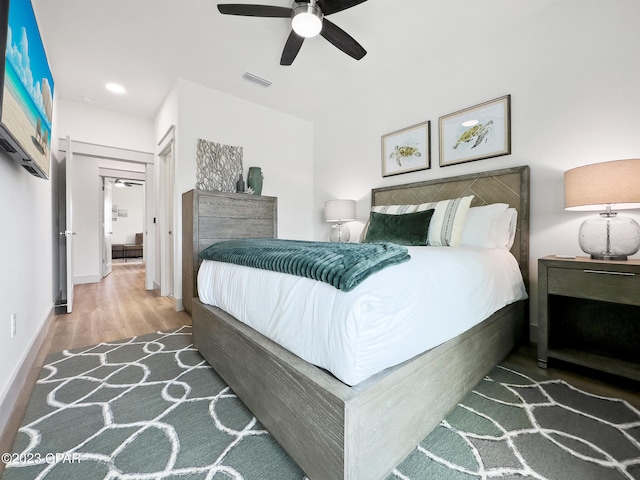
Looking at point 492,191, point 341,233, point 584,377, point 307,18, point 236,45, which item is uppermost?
point 236,45

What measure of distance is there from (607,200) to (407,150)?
70.4 inches

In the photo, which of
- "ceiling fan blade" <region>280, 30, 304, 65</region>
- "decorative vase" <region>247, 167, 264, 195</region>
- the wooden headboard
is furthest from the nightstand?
"decorative vase" <region>247, 167, 264, 195</region>

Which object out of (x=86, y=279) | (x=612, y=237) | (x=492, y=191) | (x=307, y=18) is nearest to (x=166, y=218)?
(x=86, y=279)

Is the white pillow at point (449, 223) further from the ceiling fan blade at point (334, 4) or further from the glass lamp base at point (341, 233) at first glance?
the ceiling fan blade at point (334, 4)

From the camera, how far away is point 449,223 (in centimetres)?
218

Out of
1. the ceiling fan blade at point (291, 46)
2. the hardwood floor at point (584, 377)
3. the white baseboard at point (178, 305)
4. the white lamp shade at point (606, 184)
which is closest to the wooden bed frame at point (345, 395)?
the hardwood floor at point (584, 377)

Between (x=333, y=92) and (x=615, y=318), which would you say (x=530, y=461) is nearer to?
(x=615, y=318)

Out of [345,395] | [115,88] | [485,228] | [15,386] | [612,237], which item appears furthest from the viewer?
[115,88]

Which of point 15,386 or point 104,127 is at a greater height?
point 104,127

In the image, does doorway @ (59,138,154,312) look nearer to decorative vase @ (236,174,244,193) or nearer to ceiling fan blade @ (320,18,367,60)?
decorative vase @ (236,174,244,193)

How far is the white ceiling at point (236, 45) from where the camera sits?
217cm

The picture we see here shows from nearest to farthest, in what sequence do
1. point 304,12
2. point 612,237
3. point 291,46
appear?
1. point 612,237
2. point 304,12
3. point 291,46

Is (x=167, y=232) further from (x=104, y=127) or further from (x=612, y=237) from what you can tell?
(x=612, y=237)

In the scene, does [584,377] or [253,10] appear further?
[253,10]
